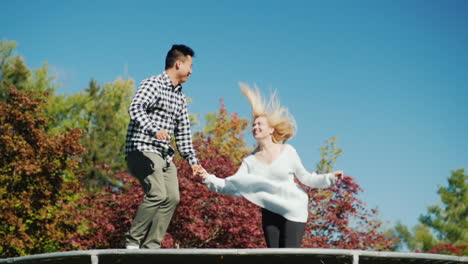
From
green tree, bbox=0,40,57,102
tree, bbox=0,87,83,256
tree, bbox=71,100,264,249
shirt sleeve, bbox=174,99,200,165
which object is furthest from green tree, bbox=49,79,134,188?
shirt sleeve, bbox=174,99,200,165

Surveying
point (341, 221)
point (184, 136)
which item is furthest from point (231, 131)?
point (184, 136)

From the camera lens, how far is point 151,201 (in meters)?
5.27

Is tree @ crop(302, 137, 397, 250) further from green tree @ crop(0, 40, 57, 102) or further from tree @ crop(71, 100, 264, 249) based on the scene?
green tree @ crop(0, 40, 57, 102)

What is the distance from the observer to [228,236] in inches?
583

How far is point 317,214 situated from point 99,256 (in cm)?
1343

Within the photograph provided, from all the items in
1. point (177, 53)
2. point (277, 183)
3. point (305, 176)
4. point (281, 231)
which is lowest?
point (281, 231)

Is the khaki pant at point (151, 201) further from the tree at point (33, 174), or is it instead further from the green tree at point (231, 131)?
the green tree at point (231, 131)

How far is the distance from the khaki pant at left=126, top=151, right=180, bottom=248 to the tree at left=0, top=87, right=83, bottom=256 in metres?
12.3

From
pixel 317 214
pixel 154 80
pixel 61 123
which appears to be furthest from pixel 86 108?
pixel 154 80

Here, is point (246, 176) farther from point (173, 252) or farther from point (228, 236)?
point (228, 236)

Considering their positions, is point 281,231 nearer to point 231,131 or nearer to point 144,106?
point 144,106

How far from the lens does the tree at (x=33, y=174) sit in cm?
1684

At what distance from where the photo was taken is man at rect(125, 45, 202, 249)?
5.25 metres

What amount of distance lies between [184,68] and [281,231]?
191cm
